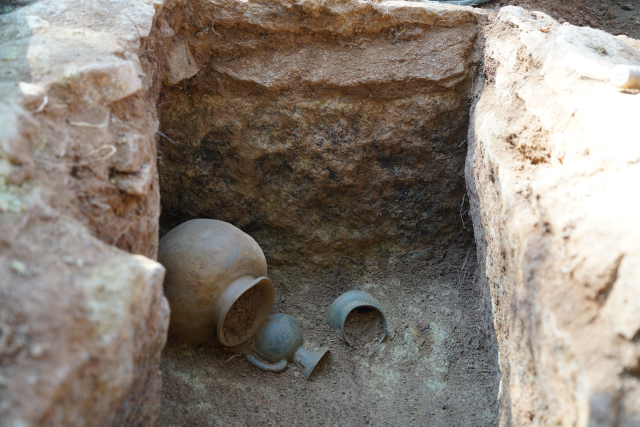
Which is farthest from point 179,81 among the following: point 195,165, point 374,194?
point 374,194

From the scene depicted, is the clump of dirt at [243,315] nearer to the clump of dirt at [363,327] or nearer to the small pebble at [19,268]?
the clump of dirt at [363,327]

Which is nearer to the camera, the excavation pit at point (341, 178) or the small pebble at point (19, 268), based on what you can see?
the small pebble at point (19, 268)

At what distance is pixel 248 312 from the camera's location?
115 inches

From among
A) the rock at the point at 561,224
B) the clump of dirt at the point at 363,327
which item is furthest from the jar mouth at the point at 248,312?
the rock at the point at 561,224

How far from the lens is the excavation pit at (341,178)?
2.82 metres

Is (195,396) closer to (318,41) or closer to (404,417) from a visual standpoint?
(404,417)

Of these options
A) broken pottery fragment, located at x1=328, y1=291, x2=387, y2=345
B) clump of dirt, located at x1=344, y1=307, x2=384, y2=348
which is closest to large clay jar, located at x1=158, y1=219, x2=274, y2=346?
broken pottery fragment, located at x1=328, y1=291, x2=387, y2=345

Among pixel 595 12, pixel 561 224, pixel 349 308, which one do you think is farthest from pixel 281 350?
pixel 595 12

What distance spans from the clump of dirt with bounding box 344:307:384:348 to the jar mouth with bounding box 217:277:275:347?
635mm

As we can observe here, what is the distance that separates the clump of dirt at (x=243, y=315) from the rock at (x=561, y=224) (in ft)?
4.72

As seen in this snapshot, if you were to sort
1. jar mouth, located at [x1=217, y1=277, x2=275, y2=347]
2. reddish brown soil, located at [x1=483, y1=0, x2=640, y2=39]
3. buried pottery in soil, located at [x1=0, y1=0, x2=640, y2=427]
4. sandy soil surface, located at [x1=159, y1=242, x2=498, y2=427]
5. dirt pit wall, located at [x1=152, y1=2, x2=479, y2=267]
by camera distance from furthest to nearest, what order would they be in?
reddish brown soil, located at [x1=483, y1=0, x2=640, y2=39] < dirt pit wall, located at [x1=152, y1=2, x2=479, y2=267] < jar mouth, located at [x1=217, y1=277, x2=275, y2=347] < sandy soil surface, located at [x1=159, y1=242, x2=498, y2=427] < buried pottery in soil, located at [x1=0, y1=0, x2=640, y2=427]

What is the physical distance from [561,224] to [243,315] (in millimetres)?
1978

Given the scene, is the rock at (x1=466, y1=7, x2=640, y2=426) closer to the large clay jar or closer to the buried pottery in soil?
the buried pottery in soil

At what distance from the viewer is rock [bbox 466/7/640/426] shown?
4.24 feet
